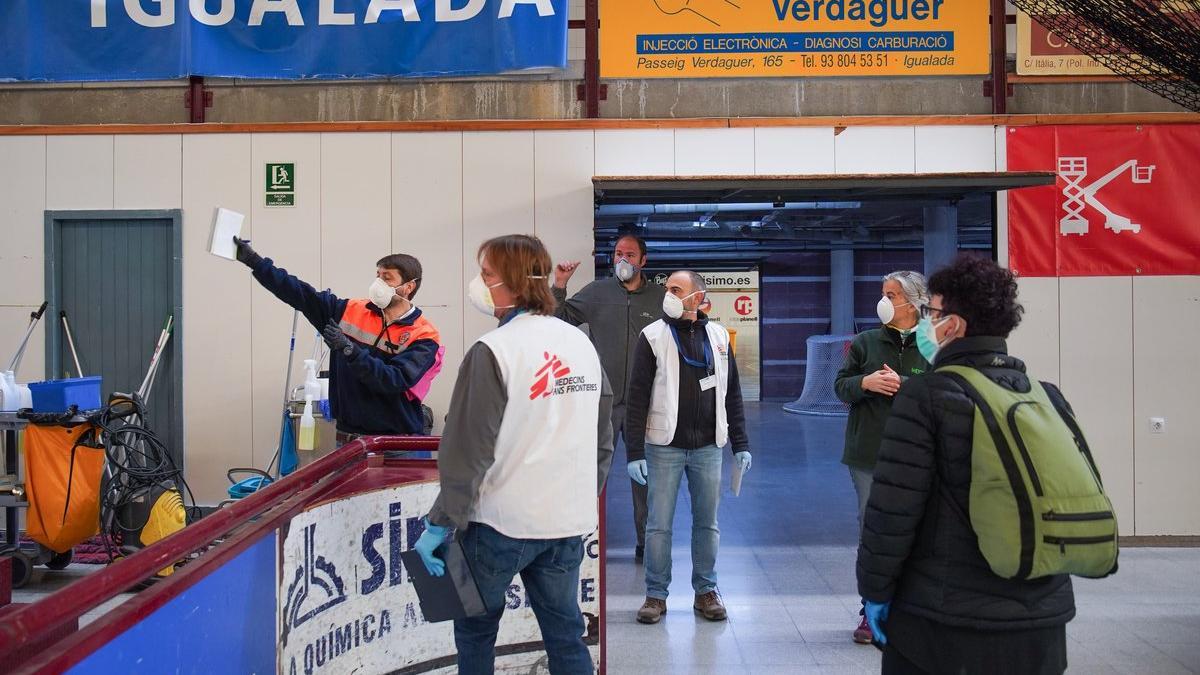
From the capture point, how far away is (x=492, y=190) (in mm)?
6691

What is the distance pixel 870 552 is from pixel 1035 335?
4.71m

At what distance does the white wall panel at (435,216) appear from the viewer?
6.69 metres

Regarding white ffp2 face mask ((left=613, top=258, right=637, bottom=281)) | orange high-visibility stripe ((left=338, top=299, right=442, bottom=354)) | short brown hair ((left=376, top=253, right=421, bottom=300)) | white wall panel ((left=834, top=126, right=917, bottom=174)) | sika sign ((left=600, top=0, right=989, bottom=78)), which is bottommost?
orange high-visibility stripe ((left=338, top=299, right=442, bottom=354))

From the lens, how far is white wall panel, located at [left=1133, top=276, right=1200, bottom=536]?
256 inches

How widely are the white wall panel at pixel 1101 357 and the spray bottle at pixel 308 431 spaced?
15.4 ft

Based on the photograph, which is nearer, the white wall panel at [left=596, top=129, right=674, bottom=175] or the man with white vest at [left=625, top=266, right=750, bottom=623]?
the man with white vest at [left=625, top=266, right=750, bottom=623]

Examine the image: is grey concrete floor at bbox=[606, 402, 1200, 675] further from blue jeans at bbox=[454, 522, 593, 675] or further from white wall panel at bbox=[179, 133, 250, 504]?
white wall panel at bbox=[179, 133, 250, 504]

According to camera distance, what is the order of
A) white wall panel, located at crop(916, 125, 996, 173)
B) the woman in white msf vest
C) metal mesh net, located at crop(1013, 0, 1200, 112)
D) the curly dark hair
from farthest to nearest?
white wall panel, located at crop(916, 125, 996, 173) < metal mesh net, located at crop(1013, 0, 1200, 112) < the woman in white msf vest < the curly dark hair

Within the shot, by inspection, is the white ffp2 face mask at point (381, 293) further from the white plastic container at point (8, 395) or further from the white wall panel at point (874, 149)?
the white wall panel at point (874, 149)

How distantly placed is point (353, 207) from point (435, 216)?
1.84 ft

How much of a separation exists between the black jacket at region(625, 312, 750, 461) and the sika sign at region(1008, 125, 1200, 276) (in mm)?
2921

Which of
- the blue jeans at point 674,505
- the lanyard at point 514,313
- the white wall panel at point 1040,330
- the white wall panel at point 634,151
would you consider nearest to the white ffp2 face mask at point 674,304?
the blue jeans at point 674,505

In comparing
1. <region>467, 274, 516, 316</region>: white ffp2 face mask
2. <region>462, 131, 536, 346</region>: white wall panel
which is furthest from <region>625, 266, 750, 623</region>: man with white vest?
<region>462, 131, 536, 346</region>: white wall panel

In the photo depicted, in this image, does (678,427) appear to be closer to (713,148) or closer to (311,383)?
(713,148)
